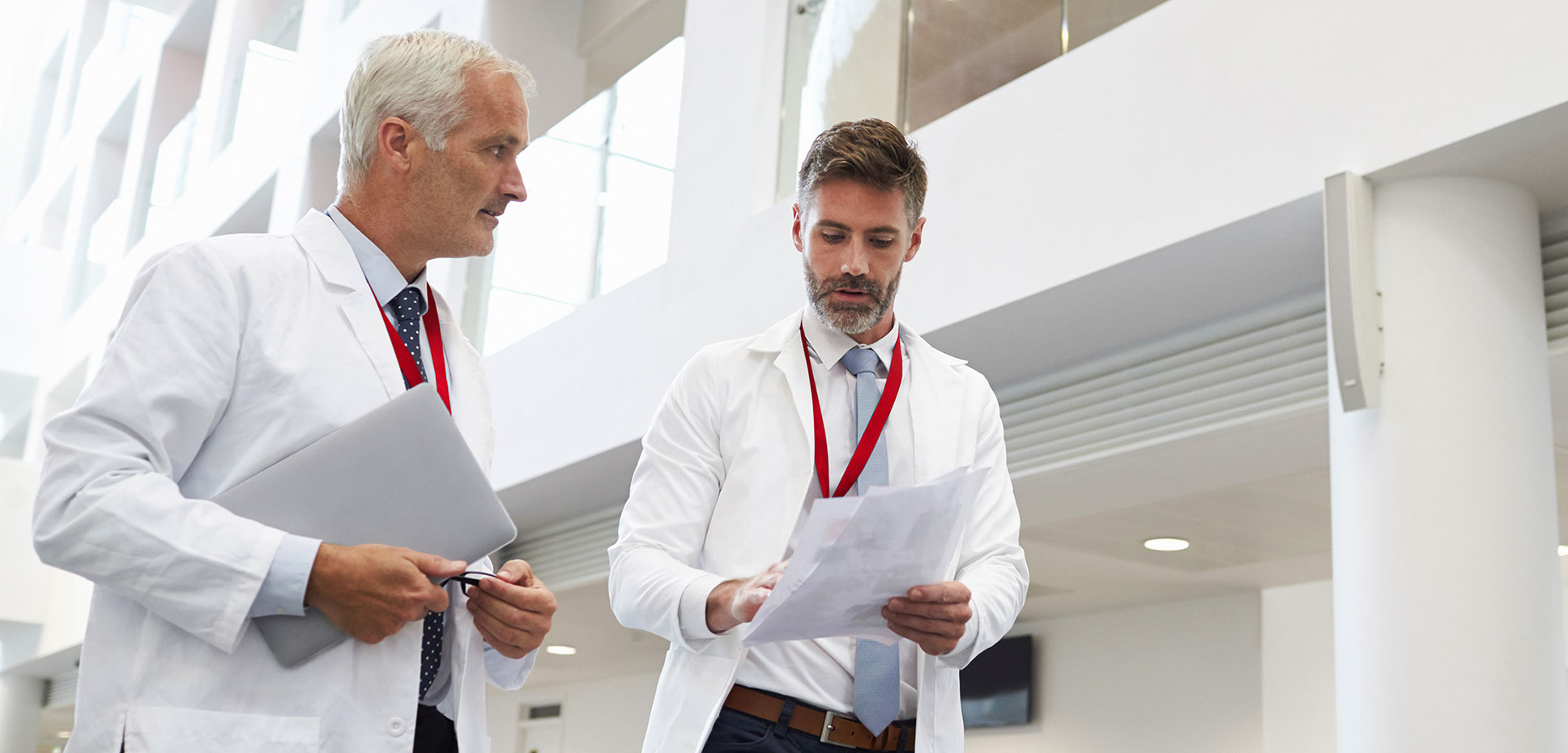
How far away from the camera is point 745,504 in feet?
6.41

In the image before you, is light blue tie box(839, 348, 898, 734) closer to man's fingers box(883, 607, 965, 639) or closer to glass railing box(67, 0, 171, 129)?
man's fingers box(883, 607, 965, 639)

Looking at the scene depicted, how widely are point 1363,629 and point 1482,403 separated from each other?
587mm

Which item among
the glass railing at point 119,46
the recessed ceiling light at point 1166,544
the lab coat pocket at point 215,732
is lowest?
the lab coat pocket at point 215,732

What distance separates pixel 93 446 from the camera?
4.44ft

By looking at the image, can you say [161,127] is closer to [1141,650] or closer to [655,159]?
[655,159]

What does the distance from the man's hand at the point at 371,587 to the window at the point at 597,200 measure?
466 centimetres

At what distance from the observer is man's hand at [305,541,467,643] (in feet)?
4.48


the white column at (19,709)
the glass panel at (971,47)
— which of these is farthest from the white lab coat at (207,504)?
the white column at (19,709)

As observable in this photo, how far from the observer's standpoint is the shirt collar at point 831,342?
83.1 inches

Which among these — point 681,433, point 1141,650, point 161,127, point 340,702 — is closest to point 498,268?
point 1141,650

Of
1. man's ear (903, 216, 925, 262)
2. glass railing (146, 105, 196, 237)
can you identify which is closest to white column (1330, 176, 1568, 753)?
man's ear (903, 216, 925, 262)

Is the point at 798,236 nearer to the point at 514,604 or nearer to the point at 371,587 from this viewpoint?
the point at 514,604

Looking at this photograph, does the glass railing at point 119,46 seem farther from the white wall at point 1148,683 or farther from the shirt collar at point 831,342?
the shirt collar at point 831,342

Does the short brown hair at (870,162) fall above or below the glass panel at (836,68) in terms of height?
below
